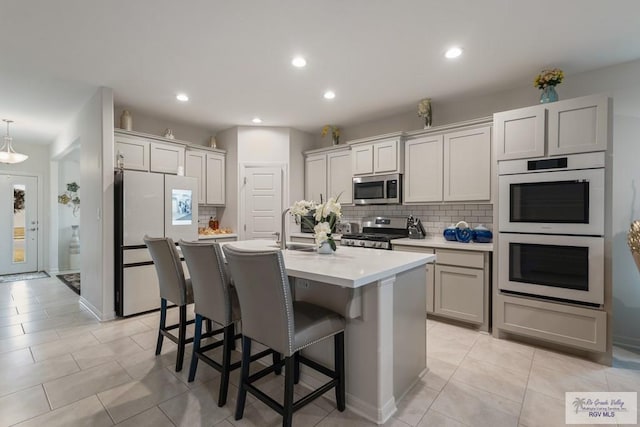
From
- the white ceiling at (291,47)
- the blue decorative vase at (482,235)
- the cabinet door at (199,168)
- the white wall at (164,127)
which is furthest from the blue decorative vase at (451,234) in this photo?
the white wall at (164,127)

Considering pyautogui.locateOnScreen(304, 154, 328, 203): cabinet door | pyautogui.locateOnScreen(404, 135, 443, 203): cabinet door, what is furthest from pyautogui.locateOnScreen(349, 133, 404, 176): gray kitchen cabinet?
pyautogui.locateOnScreen(304, 154, 328, 203): cabinet door

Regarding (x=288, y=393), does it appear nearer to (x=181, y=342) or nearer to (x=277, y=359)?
(x=277, y=359)

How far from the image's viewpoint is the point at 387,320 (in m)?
1.79

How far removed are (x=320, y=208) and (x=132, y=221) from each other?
8.11 feet

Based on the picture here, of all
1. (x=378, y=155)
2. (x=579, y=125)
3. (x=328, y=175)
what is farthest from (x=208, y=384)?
(x=579, y=125)

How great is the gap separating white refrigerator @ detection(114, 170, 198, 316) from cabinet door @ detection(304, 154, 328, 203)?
79.6 inches

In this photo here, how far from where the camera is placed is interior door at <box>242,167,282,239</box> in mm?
4844

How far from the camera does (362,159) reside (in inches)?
170

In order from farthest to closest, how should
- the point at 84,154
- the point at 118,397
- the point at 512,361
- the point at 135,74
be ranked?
the point at 84,154, the point at 135,74, the point at 512,361, the point at 118,397

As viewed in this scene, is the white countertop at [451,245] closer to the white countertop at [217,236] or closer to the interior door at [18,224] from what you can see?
the white countertop at [217,236]

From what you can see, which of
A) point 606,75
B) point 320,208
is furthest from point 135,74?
point 606,75

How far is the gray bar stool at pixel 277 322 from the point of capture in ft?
5.06

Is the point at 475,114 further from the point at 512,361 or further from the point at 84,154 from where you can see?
the point at 84,154

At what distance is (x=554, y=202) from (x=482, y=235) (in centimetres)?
88
